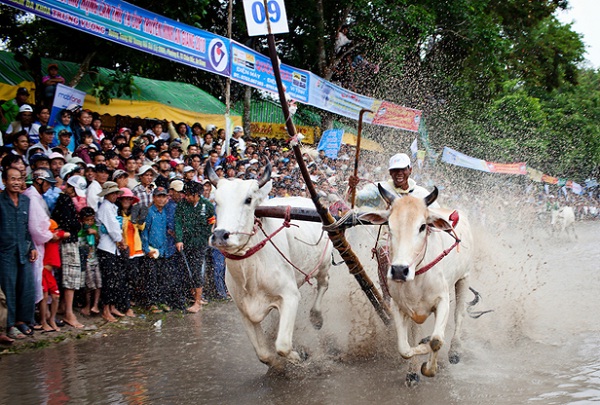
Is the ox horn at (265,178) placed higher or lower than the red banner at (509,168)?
lower

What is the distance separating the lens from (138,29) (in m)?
10.0

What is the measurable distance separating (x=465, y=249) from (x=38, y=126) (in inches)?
243

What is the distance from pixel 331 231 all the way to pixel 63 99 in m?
6.13

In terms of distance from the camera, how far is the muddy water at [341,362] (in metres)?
5.36

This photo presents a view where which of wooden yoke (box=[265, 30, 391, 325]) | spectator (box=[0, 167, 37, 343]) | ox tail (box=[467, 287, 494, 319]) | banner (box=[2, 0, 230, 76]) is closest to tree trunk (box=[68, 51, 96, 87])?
banner (box=[2, 0, 230, 76])

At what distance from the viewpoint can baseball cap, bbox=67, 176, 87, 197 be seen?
810 centimetres

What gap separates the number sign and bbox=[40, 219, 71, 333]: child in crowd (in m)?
3.78

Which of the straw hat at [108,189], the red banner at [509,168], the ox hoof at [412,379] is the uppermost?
the red banner at [509,168]

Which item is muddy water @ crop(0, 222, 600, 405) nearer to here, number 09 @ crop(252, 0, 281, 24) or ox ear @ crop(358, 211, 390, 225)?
ox ear @ crop(358, 211, 390, 225)

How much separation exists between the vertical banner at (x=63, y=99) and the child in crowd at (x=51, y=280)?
2807 millimetres

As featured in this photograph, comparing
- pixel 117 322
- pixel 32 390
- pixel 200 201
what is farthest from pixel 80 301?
pixel 32 390

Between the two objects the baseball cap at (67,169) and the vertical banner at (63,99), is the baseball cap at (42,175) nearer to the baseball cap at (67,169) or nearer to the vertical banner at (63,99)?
the baseball cap at (67,169)

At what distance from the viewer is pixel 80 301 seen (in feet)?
27.3

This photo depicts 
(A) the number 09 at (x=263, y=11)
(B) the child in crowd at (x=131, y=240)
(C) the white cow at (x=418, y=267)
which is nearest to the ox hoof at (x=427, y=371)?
(C) the white cow at (x=418, y=267)
